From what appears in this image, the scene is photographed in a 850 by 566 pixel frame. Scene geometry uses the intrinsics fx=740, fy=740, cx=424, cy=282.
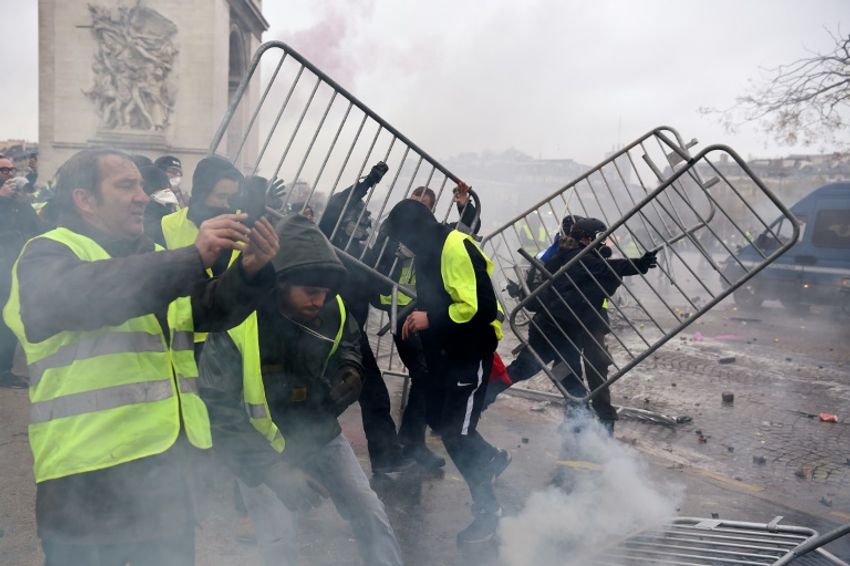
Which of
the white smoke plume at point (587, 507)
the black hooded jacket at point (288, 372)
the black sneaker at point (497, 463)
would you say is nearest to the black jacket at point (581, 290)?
the white smoke plume at point (587, 507)

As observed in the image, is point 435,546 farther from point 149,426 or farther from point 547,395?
point 547,395

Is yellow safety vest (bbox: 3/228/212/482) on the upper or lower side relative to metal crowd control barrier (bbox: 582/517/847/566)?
upper

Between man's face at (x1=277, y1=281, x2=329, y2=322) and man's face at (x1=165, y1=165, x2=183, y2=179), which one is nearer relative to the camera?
man's face at (x1=277, y1=281, x2=329, y2=322)

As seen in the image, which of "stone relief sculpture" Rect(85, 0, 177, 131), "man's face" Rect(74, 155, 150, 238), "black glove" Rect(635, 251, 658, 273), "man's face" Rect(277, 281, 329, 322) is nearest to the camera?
"man's face" Rect(74, 155, 150, 238)

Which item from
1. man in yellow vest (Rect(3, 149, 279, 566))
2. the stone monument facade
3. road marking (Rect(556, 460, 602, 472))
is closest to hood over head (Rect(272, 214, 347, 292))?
man in yellow vest (Rect(3, 149, 279, 566))

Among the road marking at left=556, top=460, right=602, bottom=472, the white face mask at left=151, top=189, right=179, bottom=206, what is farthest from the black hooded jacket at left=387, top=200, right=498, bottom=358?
the white face mask at left=151, top=189, right=179, bottom=206

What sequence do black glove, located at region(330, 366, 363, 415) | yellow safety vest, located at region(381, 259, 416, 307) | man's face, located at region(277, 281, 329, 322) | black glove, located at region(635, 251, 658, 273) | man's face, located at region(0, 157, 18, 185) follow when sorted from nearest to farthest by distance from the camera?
man's face, located at region(277, 281, 329, 322)
black glove, located at region(330, 366, 363, 415)
black glove, located at region(635, 251, 658, 273)
yellow safety vest, located at region(381, 259, 416, 307)
man's face, located at region(0, 157, 18, 185)

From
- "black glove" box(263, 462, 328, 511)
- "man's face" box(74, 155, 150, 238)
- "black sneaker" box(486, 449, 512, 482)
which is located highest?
"man's face" box(74, 155, 150, 238)

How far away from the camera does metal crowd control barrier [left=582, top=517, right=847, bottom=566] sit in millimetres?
3023

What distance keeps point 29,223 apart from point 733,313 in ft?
36.2

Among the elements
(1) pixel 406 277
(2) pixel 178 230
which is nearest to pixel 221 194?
(2) pixel 178 230

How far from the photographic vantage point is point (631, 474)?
4383 millimetres

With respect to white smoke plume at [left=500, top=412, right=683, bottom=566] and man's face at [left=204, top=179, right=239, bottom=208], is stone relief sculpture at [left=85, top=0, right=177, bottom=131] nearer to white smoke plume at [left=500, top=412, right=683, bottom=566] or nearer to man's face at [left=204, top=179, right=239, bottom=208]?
man's face at [left=204, top=179, right=239, bottom=208]

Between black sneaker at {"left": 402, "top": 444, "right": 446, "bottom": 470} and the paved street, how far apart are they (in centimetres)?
12
